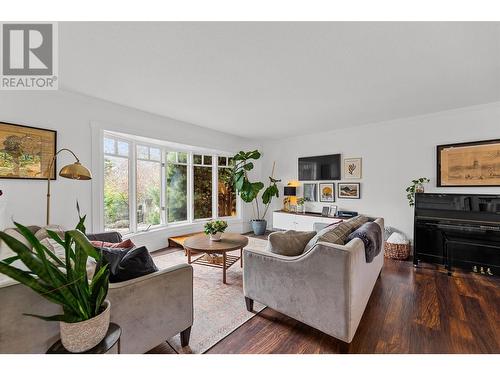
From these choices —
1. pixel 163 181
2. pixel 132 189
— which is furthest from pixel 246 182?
pixel 132 189

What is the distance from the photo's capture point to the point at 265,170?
609cm

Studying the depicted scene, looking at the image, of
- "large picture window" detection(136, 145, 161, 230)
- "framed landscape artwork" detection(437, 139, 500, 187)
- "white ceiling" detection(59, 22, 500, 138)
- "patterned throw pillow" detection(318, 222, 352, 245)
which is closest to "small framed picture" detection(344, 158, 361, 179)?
"white ceiling" detection(59, 22, 500, 138)

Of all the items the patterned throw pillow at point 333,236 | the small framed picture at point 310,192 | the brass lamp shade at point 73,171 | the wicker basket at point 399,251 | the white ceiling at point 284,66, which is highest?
the white ceiling at point 284,66

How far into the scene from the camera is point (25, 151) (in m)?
2.66

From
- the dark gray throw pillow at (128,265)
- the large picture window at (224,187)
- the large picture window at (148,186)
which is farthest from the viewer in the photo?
the large picture window at (224,187)

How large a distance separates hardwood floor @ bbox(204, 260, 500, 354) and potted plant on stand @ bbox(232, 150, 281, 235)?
3.10 meters

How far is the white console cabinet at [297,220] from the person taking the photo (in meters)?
4.63

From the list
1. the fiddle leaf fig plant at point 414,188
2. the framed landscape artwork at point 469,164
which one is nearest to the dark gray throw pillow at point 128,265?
the fiddle leaf fig plant at point 414,188

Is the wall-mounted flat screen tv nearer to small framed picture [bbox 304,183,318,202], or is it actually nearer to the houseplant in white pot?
small framed picture [bbox 304,183,318,202]

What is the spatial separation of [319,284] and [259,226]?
3.87 meters

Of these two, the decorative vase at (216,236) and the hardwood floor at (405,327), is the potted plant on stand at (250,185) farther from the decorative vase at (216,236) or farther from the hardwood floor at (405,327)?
the hardwood floor at (405,327)

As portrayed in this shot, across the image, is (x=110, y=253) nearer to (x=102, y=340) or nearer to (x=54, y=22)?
(x=102, y=340)

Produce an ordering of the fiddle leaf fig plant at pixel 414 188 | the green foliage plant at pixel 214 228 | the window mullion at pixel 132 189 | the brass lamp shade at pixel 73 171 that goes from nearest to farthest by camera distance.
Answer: the brass lamp shade at pixel 73 171, the green foliage plant at pixel 214 228, the fiddle leaf fig plant at pixel 414 188, the window mullion at pixel 132 189

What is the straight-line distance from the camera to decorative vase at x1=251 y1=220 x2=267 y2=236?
557 centimetres
